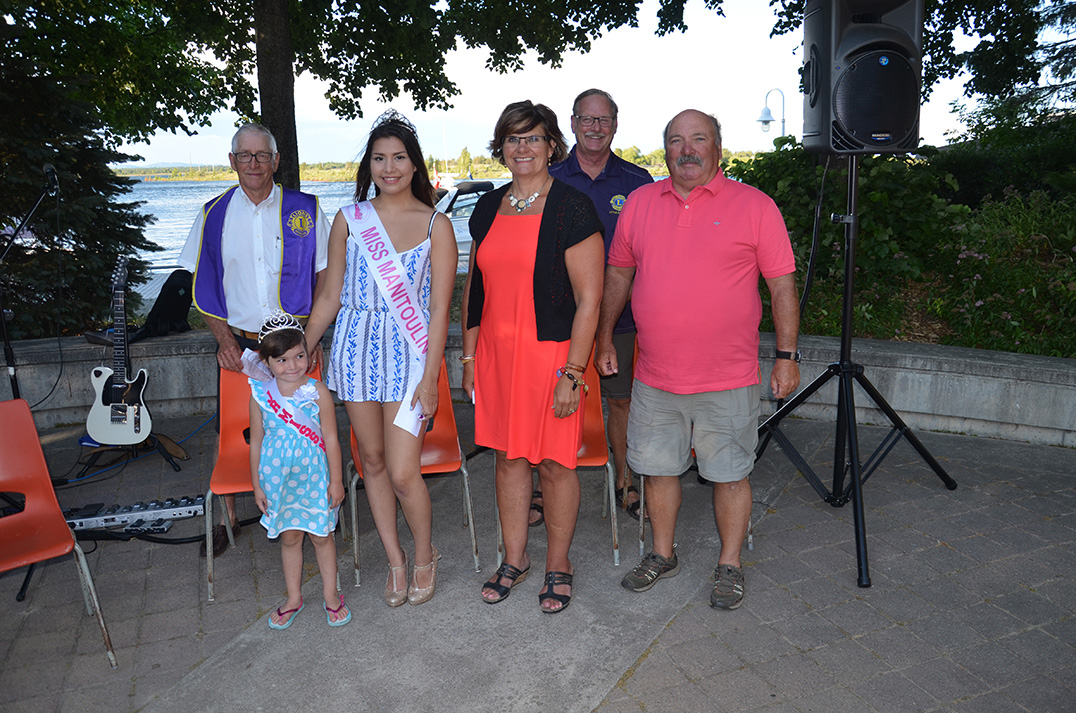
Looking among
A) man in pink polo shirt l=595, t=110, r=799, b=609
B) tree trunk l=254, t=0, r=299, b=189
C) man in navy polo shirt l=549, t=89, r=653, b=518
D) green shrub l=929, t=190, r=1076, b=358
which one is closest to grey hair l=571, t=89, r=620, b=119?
man in navy polo shirt l=549, t=89, r=653, b=518

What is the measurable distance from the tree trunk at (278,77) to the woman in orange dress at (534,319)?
546cm

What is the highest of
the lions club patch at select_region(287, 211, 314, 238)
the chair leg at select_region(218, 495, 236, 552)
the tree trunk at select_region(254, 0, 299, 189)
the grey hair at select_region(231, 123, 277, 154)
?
the tree trunk at select_region(254, 0, 299, 189)

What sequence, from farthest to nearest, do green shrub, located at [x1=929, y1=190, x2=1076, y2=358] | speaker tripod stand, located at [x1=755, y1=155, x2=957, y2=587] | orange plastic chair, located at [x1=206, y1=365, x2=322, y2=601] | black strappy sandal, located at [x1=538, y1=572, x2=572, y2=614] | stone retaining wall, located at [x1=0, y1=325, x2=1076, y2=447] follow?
green shrub, located at [x1=929, y1=190, x2=1076, y2=358] < stone retaining wall, located at [x1=0, y1=325, x2=1076, y2=447] < speaker tripod stand, located at [x1=755, y1=155, x2=957, y2=587] < orange plastic chair, located at [x1=206, y1=365, x2=322, y2=601] < black strappy sandal, located at [x1=538, y1=572, x2=572, y2=614]

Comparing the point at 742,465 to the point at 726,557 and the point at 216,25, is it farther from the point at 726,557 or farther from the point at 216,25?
the point at 216,25

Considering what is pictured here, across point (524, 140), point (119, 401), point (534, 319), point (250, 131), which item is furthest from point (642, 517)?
point (119, 401)

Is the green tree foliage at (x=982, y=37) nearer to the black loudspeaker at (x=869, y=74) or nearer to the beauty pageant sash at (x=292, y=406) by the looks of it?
the black loudspeaker at (x=869, y=74)

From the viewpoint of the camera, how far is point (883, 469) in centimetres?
463

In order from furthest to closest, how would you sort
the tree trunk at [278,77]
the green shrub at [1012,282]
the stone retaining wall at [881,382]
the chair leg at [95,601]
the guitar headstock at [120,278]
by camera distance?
the tree trunk at [278,77]
the green shrub at [1012,282]
the stone retaining wall at [881,382]
the guitar headstock at [120,278]
the chair leg at [95,601]

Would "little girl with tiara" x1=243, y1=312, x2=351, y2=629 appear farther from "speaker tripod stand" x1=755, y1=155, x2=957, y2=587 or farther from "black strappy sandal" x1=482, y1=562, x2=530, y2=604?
"speaker tripod stand" x1=755, y1=155, x2=957, y2=587

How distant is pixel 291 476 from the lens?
3078 mm

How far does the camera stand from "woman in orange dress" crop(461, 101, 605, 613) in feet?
9.81

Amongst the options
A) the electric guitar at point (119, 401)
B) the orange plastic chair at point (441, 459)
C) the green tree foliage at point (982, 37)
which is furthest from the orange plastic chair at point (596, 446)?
the green tree foliage at point (982, 37)

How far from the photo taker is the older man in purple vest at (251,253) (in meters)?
3.65

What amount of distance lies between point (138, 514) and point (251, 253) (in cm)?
147
